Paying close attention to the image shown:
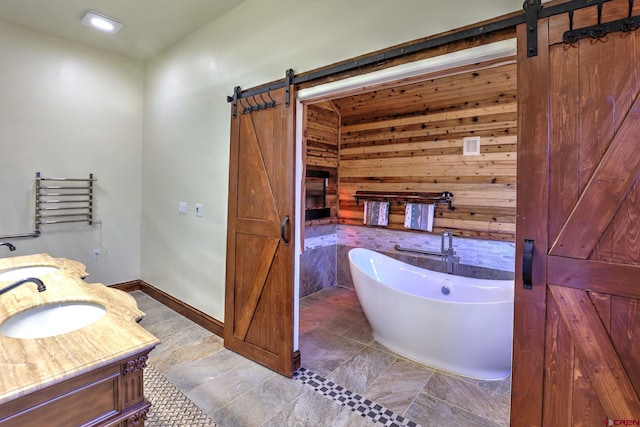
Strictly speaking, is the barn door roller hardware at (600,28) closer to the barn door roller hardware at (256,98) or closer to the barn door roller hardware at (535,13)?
the barn door roller hardware at (535,13)

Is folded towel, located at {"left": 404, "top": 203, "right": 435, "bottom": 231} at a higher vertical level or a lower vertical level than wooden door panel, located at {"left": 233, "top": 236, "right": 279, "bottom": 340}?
higher

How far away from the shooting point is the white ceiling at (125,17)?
110 inches

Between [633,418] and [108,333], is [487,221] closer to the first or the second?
[633,418]

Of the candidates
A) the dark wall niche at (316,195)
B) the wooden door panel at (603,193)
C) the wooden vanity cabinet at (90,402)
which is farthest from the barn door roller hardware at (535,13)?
the dark wall niche at (316,195)

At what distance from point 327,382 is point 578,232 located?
1.84 metres

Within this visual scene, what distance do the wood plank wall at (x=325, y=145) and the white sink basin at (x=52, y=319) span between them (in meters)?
2.95

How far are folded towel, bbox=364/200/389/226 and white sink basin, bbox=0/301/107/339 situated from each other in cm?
337

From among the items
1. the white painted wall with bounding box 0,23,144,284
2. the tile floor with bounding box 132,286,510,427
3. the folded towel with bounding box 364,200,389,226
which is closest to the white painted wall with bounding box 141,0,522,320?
the white painted wall with bounding box 0,23,144,284

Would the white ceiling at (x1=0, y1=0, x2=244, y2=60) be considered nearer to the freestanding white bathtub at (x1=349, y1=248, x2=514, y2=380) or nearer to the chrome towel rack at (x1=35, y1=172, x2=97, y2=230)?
the chrome towel rack at (x1=35, y1=172, x2=97, y2=230)

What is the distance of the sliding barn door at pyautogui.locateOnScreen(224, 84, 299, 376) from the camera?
2357 mm

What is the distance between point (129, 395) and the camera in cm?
110

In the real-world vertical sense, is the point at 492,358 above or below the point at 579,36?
below

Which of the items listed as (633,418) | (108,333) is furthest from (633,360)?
(108,333)

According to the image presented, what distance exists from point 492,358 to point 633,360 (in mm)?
1226
